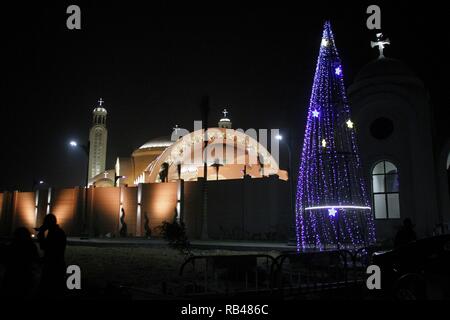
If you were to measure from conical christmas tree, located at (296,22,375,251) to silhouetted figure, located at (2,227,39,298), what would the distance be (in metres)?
11.6

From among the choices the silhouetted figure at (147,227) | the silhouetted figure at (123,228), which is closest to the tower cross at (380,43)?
the silhouetted figure at (147,227)

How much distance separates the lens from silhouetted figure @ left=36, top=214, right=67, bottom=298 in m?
7.64

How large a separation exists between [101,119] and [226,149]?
31350 mm

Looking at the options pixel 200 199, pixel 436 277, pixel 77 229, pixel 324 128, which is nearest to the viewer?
pixel 436 277

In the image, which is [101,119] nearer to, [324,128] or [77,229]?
[77,229]

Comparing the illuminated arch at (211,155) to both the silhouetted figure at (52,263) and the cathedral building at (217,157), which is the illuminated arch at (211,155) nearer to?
the cathedral building at (217,157)

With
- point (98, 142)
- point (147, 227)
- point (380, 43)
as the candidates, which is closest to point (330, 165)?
point (380, 43)

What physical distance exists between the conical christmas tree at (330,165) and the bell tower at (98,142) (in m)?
→ 48.6

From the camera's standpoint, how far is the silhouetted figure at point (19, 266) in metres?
7.20

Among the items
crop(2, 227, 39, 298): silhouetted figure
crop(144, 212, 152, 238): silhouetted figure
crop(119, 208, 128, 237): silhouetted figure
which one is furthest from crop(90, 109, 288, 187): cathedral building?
crop(2, 227, 39, 298): silhouetted figure

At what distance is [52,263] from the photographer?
778 cm

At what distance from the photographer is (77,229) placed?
38.3 metres

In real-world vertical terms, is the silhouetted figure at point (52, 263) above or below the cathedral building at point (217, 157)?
below

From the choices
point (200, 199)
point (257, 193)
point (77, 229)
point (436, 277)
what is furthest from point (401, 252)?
point (77, 229)
